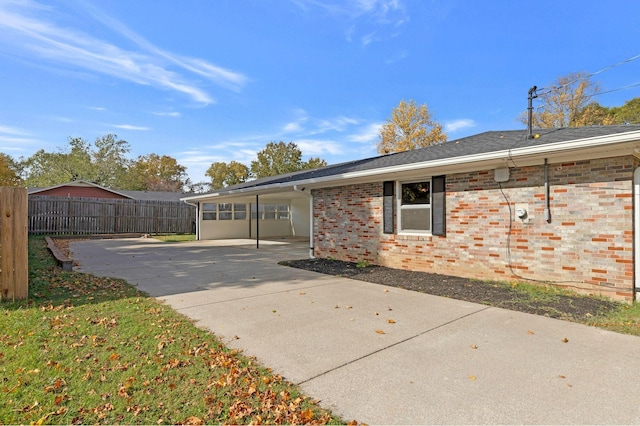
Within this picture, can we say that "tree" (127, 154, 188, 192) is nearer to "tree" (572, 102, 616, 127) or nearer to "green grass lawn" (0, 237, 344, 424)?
"green grass lawn" (0, 237, 344, 424)

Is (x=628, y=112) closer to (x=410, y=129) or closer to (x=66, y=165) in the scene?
(x=410, y=129)

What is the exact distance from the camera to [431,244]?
24.4 ft

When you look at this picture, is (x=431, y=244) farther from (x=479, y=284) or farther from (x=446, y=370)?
(x=446, y=370)

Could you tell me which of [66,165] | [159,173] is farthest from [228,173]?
[66,165]

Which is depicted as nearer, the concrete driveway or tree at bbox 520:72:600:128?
the concrete driveway

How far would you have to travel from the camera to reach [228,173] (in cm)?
4959

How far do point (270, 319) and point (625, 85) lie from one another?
14.6 meters

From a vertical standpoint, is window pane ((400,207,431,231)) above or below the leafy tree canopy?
below

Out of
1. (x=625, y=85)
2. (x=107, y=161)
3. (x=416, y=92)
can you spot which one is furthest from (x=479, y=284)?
(x=107, y=161)

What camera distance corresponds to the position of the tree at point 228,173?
160 feet

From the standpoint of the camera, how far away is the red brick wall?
5.15 metres

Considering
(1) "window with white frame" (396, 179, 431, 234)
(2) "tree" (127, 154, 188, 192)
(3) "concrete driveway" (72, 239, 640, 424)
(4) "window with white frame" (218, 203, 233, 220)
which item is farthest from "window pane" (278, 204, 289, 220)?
(2) "tree" (127, 154, 188, 192)

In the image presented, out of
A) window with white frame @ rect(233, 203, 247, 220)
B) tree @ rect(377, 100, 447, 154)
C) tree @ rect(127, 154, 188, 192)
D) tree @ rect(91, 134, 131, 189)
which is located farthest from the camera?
tree @ rect(127, 154, 188, 192)

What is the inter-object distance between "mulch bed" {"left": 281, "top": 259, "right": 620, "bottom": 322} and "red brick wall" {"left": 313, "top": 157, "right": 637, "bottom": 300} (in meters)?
0.30
